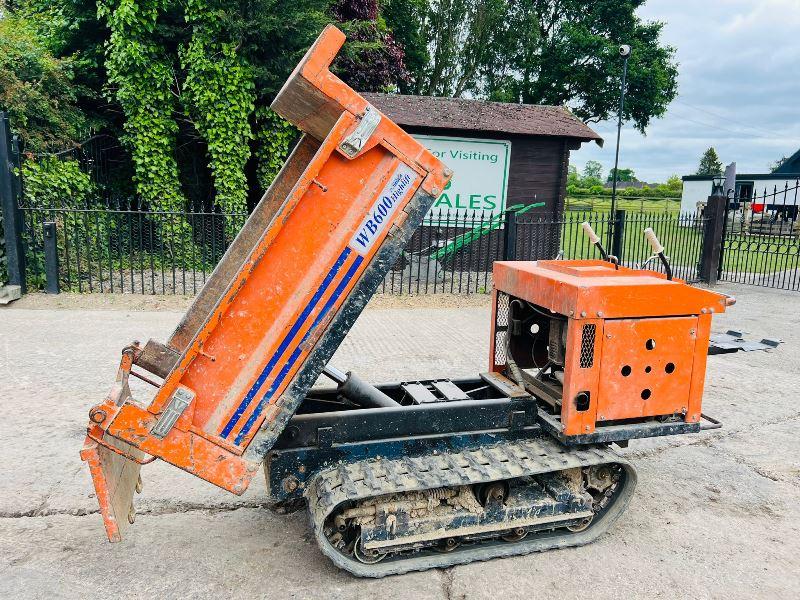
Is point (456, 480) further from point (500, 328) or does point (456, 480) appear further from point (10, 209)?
point (10, 209)

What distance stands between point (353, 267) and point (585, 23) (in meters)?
34.2

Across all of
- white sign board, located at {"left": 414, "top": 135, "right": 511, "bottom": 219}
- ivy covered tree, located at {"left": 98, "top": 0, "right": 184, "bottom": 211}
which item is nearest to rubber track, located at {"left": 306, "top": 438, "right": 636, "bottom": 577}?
white sign board, located at {"left": 414, "top": 135, "right": 511, "bottom": 219}

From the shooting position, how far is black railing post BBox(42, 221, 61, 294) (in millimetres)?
9562

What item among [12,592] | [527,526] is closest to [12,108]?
[12,592]

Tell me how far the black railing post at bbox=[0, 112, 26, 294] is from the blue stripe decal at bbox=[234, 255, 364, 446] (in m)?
8.60

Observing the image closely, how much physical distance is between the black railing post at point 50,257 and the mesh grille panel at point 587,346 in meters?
9.08

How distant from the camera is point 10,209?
372 inches

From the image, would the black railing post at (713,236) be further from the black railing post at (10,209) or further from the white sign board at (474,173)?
the black railing post at (10,209)

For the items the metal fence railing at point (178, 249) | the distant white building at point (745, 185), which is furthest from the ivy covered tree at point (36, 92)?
the distant white building at point (745, 185)

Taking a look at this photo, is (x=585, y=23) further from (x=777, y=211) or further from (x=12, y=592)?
(x=12, y=592)

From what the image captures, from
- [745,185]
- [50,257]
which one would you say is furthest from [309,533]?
[745,185]

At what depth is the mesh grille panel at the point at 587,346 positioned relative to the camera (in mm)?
3484

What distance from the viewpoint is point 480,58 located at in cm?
3009

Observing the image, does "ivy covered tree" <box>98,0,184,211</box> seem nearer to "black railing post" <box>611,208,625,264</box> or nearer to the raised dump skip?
"black railing post" <box>611,208,625,264</box>
